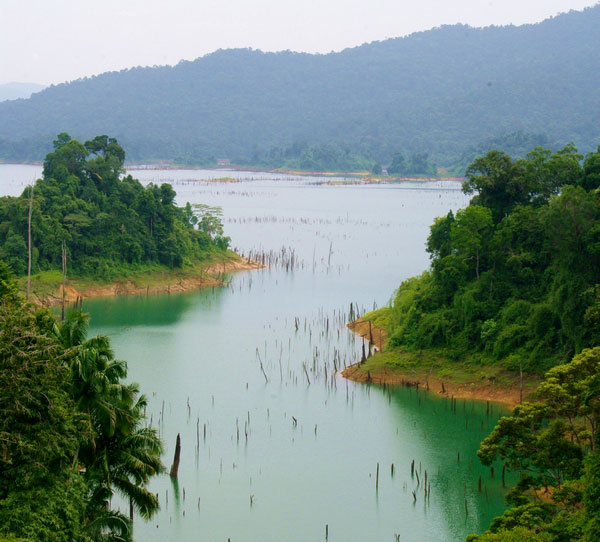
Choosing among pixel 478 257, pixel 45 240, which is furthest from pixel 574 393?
pixel 45 240

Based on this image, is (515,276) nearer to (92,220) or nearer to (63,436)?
(63,436)

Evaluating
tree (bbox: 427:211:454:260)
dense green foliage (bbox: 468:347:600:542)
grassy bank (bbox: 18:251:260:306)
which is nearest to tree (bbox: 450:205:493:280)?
tree (bbox: 427:211:454:260)

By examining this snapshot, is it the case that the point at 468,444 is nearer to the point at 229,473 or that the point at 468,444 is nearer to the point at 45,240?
the point at 229,473

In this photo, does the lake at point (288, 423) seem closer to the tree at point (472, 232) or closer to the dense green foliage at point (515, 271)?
the dense green foliage at point (515, 271)

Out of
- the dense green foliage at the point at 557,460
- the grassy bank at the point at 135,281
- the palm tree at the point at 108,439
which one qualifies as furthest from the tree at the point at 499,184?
the grassy bank at the point at 135,281

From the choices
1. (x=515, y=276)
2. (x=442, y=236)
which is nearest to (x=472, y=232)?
(x=442, y=236)

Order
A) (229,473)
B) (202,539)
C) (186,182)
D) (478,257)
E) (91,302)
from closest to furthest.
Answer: (202,539) < (229,473) < (478,257) < (91,302) < (186,182)
